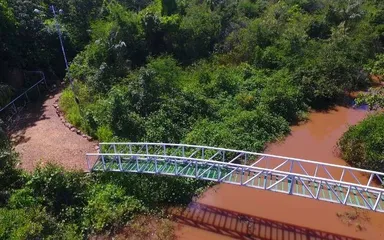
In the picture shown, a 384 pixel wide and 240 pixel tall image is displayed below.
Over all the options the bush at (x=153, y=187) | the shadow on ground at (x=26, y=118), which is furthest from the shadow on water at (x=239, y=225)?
the shadow on ground at (x=26, y=118)

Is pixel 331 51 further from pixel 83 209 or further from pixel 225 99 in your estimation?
pixel 83 209

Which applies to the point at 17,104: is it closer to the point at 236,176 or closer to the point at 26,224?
the point at 26,224

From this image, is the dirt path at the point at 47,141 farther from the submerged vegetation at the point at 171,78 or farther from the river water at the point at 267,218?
the river water at the point at 267,218

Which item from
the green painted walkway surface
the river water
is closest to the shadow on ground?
the green painted walkway surface

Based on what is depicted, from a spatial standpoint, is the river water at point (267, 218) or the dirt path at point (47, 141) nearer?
the river water at point (267, 218)

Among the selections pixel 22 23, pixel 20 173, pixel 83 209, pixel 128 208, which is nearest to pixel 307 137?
pixel 128 208

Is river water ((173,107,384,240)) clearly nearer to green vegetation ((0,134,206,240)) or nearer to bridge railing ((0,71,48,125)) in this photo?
green vegetation ((0,134,206,240))

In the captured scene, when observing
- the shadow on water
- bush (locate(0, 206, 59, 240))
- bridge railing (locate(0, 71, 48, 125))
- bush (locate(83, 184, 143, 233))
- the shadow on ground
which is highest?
bridge railing (locate(0, 71, 48, 125))
